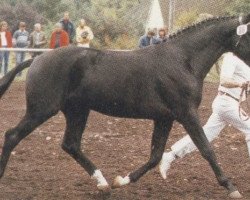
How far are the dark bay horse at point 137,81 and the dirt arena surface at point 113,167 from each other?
331mm

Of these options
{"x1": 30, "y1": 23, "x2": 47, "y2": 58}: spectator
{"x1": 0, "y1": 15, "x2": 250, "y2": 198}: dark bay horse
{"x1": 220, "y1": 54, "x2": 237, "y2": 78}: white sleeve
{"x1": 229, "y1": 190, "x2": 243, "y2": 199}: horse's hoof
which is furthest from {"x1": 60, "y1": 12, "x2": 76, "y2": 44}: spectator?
{"x1": 229, "y1": 190, "x2": 243, "y2": 199}: horse's hoof

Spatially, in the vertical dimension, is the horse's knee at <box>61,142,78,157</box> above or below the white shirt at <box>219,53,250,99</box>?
below

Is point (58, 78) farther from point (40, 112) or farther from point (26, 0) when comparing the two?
point (26, 0)

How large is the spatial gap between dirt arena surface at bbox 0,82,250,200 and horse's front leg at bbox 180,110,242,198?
5.8 inches

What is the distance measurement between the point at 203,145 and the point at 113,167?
6.35 ft

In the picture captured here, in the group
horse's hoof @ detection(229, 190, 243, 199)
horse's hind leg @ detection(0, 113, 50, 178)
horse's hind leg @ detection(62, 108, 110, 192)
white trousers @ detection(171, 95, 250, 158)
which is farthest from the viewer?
white trousers @ detection(171, 95, 250, 158)

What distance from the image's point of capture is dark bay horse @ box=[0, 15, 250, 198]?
297 inches

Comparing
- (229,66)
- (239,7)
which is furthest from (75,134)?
(239,7)

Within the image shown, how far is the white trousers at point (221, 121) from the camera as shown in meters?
8.20

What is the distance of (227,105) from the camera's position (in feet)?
26.9

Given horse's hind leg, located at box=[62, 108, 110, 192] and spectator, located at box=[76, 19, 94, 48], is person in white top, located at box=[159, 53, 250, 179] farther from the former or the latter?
spectator, located at box=[76, 19, 94, 48]

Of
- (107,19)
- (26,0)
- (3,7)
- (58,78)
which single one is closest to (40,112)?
(58,78)

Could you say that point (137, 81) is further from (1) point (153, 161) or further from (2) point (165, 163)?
(2) point (165, 163)

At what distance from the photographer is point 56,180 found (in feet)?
27.1
